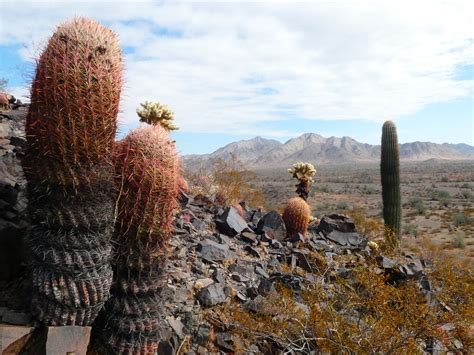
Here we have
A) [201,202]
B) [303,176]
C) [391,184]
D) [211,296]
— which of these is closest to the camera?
[211,296]

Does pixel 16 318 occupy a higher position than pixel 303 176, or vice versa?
pixel 303 176

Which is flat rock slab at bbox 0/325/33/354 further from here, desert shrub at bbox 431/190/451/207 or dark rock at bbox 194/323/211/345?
desert shrub at bbox 431/190/451/207

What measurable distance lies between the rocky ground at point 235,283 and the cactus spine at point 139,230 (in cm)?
32

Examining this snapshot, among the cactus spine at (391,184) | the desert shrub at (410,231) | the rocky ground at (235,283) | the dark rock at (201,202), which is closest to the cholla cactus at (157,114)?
the rocky ground at (235,283)

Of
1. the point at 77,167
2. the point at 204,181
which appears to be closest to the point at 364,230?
the point at 204,181

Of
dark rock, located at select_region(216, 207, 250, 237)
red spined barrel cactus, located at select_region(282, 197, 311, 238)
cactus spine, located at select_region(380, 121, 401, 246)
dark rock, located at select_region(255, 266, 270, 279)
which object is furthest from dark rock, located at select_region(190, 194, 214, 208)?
cactus spine, located at select_region(380, 121, 401, 246)

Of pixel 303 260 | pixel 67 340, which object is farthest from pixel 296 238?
pixel 67 340

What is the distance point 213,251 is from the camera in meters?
7.76

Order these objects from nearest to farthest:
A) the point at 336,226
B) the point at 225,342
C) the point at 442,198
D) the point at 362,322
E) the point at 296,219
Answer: the point at 225,342, the point at 362,322, the point at 296,219, the point at 336,226, the point at 442,198

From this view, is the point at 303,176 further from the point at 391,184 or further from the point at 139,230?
the point at 139,230

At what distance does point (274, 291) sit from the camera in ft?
21.6

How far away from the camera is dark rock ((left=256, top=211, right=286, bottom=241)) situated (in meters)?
10.3

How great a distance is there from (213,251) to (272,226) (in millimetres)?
3006

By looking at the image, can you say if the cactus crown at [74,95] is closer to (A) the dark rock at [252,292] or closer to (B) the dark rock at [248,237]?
(A) the dark rock at [252,292]
